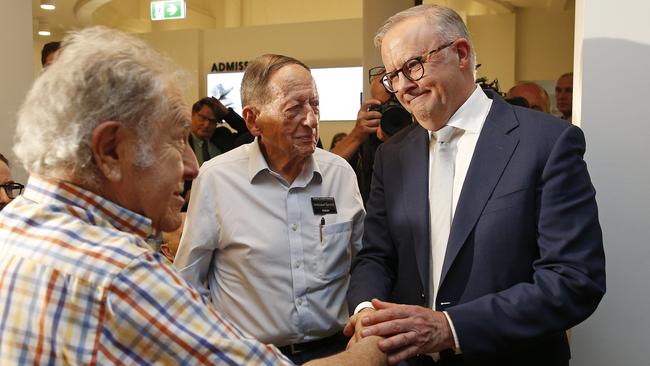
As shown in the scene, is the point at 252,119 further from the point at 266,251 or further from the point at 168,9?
the point at 168,9

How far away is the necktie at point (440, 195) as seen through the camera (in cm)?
196

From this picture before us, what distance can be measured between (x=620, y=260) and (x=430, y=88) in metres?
0.82

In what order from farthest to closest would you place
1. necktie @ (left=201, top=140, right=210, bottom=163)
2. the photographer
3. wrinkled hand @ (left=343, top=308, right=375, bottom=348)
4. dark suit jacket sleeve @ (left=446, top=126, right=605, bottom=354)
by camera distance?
1. necktie @ (left=201, top=140, right=210, bottom=163)
2. the photographer
3. wrinkled hand @ (left=343, top=308, right=375, bottom=348)
4. dark suit jacket sleeve @ (left=446, top=126, right=605, bottom=354)

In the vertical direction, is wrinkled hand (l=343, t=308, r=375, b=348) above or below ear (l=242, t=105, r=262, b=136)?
below

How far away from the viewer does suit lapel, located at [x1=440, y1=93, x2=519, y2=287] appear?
185 cm

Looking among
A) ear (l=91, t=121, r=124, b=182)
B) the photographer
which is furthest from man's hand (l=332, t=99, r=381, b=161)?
ear (l=91, t=121, r=124, b=182)

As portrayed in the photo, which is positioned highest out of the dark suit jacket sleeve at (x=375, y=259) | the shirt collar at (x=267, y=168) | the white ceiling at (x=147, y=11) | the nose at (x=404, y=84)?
the white ceiling at (x=147, y=11)

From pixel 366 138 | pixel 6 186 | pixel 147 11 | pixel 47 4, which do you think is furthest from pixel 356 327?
pixel 147 11

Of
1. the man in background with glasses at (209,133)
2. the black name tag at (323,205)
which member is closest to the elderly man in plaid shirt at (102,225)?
the black name tag at (323,205)

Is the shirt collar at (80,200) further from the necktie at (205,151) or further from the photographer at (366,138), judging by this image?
the necktie at (205,151)

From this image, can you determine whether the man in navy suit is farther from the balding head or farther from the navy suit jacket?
the balding head

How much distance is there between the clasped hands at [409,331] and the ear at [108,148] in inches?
32.6

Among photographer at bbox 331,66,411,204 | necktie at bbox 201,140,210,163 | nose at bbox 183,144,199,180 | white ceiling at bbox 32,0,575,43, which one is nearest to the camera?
nose at bbox 183,144,199,180

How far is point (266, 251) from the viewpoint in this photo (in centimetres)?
212
